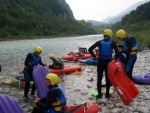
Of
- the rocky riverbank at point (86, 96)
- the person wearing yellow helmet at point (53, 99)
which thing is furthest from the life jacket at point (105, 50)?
the person wearing yellow helmet at point (53, 99)

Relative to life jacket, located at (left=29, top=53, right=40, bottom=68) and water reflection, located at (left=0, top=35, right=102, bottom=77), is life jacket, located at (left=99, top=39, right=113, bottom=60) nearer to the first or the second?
life jacket, located at (left=29, top=53, right=40, bottom=68)

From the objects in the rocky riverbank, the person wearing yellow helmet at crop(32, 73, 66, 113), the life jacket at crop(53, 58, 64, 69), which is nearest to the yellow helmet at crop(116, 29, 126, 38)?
the rocky riverbank

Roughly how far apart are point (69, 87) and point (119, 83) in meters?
4.01

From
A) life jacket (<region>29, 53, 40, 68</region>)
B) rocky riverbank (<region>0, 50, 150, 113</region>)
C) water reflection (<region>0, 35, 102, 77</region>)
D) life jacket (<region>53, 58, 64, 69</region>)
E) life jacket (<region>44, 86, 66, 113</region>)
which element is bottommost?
water reflection (<region>0, 35, 102, 77</region>)

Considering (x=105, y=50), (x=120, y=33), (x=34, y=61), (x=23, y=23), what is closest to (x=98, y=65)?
(x=105, y=50)

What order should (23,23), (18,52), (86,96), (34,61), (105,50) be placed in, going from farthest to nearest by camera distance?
(23,23) → (18,52) → (86,96) → (34,61) → (105,50)

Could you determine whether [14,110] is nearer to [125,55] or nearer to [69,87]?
[125,55]

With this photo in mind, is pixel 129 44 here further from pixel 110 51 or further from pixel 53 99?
pixel 53 99

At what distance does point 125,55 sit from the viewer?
10.5m

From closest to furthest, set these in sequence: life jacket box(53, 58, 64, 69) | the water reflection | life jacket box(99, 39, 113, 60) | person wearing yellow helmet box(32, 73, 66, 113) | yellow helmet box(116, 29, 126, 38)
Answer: person wearing yellow helmet box(32, 73, 66, 113) < life jacket box(99, 39, 113, 60) < yellow helmet box(116, 29, 126, 38) < life jacket box(53, 58, 64, 69) < the water reflection

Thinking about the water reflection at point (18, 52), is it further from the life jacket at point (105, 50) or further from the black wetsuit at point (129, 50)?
the life jacket at point (105, 50)

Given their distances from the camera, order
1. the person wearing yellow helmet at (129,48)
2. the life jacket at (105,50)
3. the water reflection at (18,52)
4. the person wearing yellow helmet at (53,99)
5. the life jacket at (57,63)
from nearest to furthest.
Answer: the person wearing yellow helmet at (53,99) → the life jacket at (105,50) → the person wearing yellow helmet at (129,48) → the life jacket at (57,63) → the water reflection at (18,52)

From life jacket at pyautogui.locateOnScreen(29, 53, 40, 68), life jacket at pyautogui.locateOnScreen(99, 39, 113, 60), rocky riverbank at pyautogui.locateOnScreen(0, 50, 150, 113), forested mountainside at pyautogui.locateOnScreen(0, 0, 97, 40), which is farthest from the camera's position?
forested mountainside at pyautogui.locateOnScreen(0, 0, 97, 40)

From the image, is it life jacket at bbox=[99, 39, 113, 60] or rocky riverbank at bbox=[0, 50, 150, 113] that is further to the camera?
life jacket at bbox=[99, 39, 113, 60]
